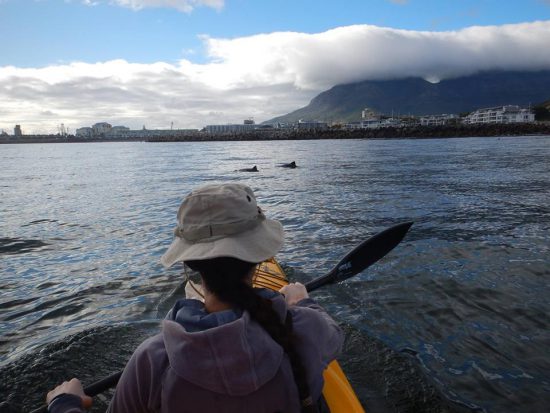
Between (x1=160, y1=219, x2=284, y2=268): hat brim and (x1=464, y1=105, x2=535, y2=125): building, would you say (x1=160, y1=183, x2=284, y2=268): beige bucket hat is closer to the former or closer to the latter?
(x1=160, y1=219, x2=284, y2=268): hat brim

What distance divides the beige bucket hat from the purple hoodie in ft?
0.75

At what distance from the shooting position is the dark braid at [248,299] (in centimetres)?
192

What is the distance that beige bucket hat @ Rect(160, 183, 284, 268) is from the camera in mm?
2039

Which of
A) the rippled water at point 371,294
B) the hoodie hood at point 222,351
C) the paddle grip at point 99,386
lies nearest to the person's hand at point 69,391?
the paddle grip at point 99,386

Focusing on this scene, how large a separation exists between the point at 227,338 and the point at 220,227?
528 mm

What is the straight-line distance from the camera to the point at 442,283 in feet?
24.3

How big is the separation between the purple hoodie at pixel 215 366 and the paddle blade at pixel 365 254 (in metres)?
2.51

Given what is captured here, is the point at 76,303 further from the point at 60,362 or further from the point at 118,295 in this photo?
the point at 60,362

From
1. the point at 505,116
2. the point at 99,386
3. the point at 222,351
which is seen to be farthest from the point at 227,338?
the point at 505,116

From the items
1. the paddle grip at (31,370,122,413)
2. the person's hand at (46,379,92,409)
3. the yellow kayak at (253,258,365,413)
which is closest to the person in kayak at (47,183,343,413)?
the person's hand at (46,379,92,409)

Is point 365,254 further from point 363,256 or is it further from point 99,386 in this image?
point 99,386

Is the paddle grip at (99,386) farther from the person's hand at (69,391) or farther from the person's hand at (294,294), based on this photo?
the person's hand at (294,294)

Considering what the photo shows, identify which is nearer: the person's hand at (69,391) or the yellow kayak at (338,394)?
the person's hand at (69,391)

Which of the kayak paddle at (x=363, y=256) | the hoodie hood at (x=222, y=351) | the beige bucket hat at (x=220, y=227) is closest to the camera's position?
the hoodie hood at (x=222, y=351)
